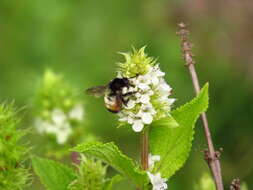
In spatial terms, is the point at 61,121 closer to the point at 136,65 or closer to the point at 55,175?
the point at 55,175

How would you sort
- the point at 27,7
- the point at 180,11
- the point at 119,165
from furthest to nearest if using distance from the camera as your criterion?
the point at 27,7, the point at 180,11, the point at 119,165

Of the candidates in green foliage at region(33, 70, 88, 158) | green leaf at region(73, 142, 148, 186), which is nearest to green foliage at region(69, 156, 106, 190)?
green leaf at region(73, 142, 148, 186)

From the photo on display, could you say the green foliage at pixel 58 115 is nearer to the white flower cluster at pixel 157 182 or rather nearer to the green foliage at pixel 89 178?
the green foliage at pixel 89 178

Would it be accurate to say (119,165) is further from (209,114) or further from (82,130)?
(209,114)

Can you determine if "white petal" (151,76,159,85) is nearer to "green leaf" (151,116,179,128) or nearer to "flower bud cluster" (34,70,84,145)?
"green leaf" (151,116,179,128)

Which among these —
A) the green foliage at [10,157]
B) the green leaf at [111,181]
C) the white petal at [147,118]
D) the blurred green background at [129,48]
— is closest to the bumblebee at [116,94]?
the white petal at [147,118]

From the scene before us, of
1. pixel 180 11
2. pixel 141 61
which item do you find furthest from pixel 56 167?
pixel 180 11
